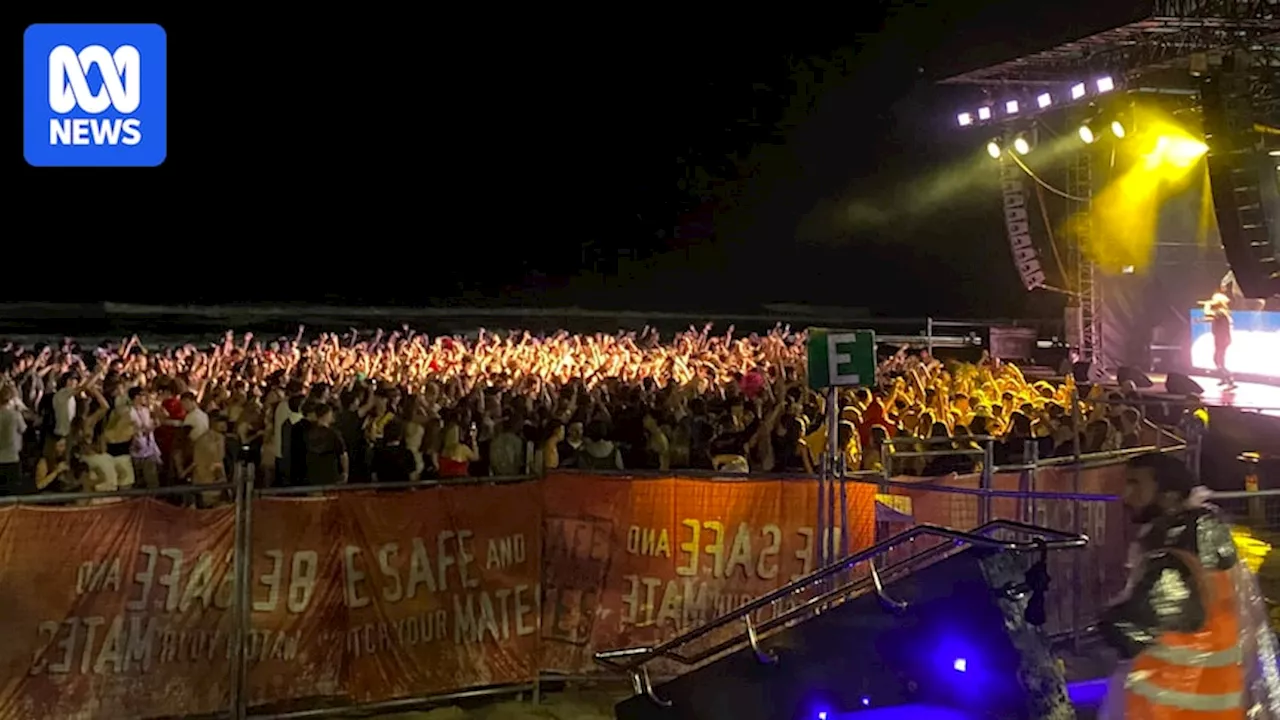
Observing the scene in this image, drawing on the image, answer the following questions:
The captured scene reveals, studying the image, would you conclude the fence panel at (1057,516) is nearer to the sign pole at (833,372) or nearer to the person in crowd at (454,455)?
the sign pole at (833,372)

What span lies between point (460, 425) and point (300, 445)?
1.38m

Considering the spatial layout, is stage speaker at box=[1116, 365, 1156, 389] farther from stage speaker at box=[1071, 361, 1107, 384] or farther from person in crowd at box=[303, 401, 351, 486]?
person in crowd at box=[303, 401, 351, 486]

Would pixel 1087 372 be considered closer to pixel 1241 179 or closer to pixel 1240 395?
pixel 1240 395

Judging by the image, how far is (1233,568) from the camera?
4.61 meters

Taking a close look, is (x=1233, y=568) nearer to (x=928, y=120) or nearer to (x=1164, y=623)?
(x=1164, y=623)

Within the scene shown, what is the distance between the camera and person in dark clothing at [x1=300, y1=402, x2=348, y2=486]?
32.4ft

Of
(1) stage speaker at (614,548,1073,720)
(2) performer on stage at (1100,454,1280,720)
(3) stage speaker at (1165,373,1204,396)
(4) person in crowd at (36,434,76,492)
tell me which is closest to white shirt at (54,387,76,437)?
(4) person in crowd at (36,434,76,492)

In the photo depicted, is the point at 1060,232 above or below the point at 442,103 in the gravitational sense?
below

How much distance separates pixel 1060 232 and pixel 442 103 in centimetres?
3738

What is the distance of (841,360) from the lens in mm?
8227

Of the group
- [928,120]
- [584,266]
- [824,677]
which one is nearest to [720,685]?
[824,677]

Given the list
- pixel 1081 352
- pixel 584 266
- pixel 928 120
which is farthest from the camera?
pixel 584 266

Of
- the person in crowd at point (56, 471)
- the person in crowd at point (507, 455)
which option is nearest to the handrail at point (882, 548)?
the person in crowd at point (507, 455)

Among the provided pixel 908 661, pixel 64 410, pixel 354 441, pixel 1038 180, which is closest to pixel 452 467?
pixel 354 441
